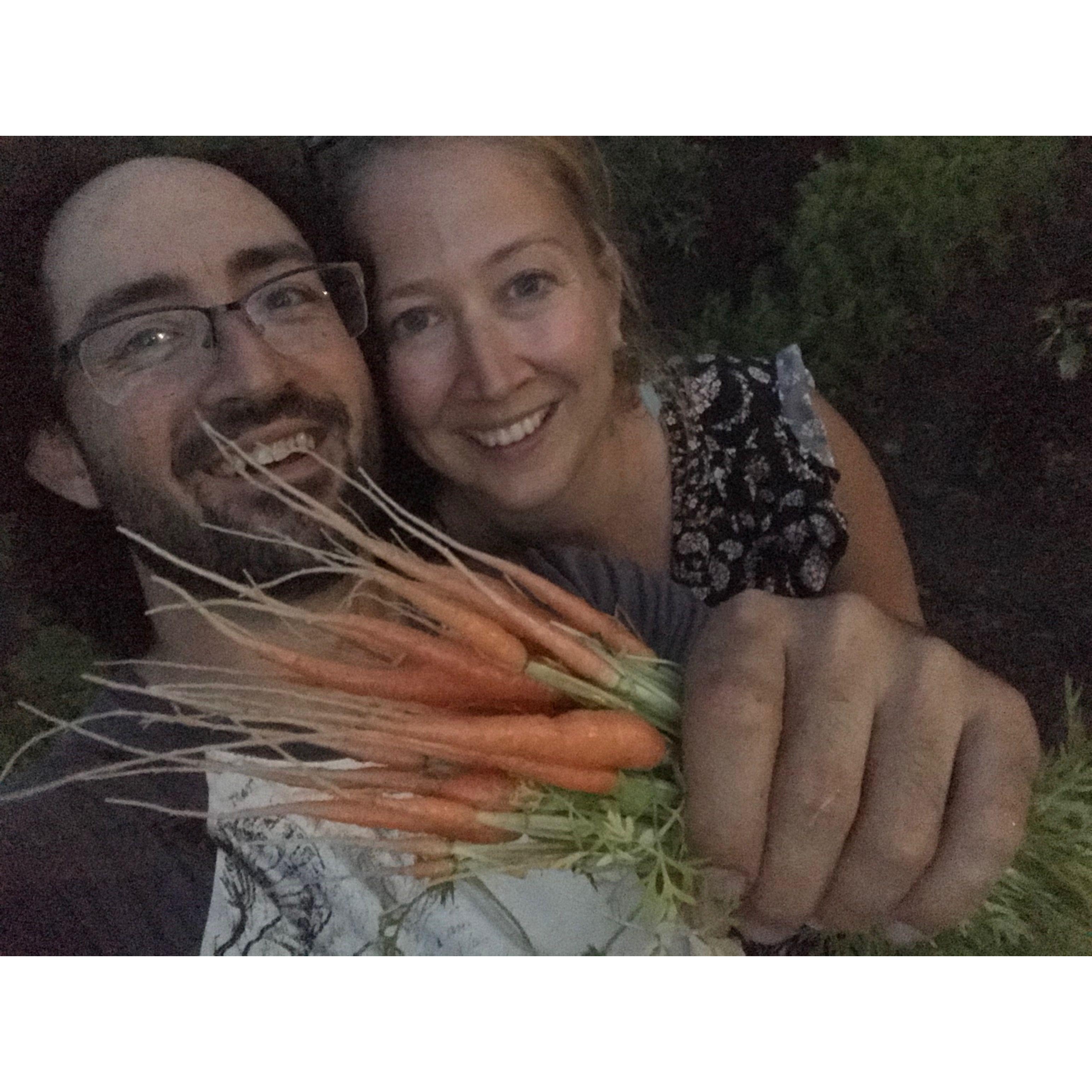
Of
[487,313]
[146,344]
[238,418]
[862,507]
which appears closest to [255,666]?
[238,418]

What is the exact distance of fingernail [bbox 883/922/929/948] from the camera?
3.98 feet

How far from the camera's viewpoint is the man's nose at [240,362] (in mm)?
1155

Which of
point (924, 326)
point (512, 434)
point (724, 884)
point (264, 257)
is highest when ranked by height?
point (264, 257)

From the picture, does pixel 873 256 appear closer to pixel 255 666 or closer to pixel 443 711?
pixel 443 711

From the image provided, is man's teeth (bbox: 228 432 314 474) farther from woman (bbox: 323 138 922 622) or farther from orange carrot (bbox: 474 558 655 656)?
orange carrot (bbox: 474 558 655 656)

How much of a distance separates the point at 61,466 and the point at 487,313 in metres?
0.56

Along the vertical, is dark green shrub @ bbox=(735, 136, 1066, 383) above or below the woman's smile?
above

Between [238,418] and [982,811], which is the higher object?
[238,418]

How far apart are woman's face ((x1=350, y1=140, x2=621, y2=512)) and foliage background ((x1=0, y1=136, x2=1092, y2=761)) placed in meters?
0.09

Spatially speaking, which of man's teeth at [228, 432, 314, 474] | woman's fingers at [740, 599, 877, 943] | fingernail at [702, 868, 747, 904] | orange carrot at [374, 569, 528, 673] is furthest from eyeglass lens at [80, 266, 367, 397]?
fingernail at [702, 868, 747, 904]

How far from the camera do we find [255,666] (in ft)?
3.85

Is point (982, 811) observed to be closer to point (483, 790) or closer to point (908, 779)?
point (908, 779)
